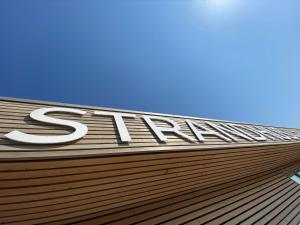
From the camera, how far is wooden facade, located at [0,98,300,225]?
242 centimetres

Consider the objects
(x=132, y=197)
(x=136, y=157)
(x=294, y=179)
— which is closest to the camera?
(x=136, y=157)

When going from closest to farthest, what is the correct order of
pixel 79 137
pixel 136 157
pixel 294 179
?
pixel 79 137 < pixel 136 157 < pixel 294 179

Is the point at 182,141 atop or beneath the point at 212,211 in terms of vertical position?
atop

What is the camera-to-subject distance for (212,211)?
169 inches

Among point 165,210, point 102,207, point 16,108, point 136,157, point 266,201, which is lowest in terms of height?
point 266,201

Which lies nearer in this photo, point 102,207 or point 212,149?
point 102,207

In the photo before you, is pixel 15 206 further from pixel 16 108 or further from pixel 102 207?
pixel 16 108

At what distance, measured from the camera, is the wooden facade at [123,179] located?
2.42 m

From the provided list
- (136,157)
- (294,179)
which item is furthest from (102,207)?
(294,179)

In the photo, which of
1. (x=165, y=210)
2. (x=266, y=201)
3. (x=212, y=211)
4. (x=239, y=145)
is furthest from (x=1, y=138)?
(x=266, y=201)

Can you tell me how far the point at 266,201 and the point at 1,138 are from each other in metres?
6.62

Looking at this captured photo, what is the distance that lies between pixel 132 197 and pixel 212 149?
205cm

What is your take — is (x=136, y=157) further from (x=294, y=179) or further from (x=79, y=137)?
(x=294, y=179)

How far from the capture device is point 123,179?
3215 mm
